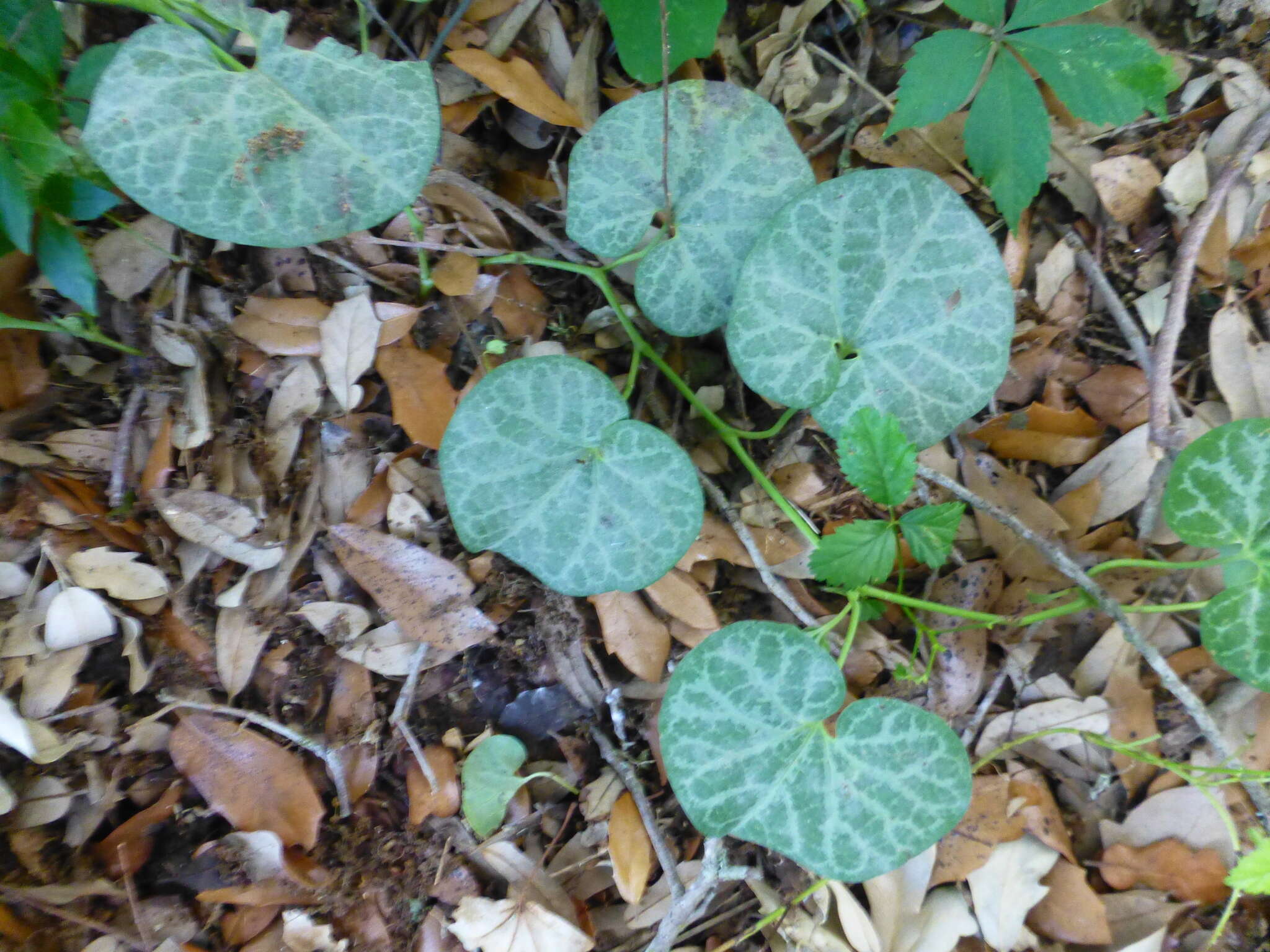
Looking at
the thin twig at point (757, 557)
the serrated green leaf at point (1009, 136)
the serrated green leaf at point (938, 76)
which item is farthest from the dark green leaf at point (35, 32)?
the serrated green leaf at point (1009, 136)

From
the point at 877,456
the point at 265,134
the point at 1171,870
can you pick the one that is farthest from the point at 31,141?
the point at 1171,870

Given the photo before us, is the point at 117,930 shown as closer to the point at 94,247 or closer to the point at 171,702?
the point at 171,702

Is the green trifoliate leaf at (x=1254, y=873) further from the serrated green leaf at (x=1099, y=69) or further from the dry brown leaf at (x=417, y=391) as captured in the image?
the dry brown leaf at (x=417, y=391)

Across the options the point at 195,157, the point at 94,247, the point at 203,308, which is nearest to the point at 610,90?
the point at 195,157

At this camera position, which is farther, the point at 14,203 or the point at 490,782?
the point at 490,782

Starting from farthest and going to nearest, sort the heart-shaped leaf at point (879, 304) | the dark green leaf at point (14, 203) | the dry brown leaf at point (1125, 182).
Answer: the dry brown leaf at point (1125, 182) → the heart-shaped leaf at point (879, 304) → the dark green leaf at point (14, 203)

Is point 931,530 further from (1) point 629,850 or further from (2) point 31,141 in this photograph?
(2) point 31,141
